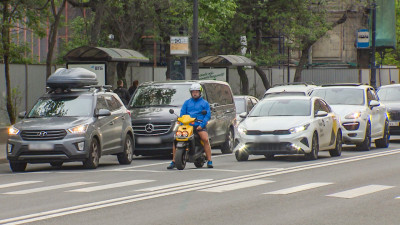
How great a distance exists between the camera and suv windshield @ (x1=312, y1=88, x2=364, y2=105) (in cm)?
2498

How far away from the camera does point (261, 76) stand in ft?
159

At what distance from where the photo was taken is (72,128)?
1873 cm

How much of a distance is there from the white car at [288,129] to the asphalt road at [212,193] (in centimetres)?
32

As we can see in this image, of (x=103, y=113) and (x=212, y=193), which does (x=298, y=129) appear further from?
(x=212, y=193)

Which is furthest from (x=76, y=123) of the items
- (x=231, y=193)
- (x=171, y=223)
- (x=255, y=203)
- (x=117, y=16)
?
(x=117, y=16)

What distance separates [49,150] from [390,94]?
14.1 metres

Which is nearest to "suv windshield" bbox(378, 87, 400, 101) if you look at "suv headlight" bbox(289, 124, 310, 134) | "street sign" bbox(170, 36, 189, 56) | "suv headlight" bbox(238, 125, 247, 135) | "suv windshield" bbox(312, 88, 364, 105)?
"suv windshield" bbox(312, 88, 364, 105)

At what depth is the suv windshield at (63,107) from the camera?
1961cm

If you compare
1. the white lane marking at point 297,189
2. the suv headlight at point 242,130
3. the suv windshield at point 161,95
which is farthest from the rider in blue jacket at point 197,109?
the suv windshield at point 161,95

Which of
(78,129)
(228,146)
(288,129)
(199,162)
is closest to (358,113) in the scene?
(228,146)

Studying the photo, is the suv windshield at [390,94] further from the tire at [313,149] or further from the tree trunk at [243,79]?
the tree trunk at [243,79]

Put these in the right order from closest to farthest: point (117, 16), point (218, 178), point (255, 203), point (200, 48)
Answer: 1. point (255, 203)
2. point (218, 178)
3. point (117, 16)
4. point (200, 48)

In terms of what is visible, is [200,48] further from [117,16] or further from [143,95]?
[143,95]

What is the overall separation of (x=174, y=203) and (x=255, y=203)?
102cm
